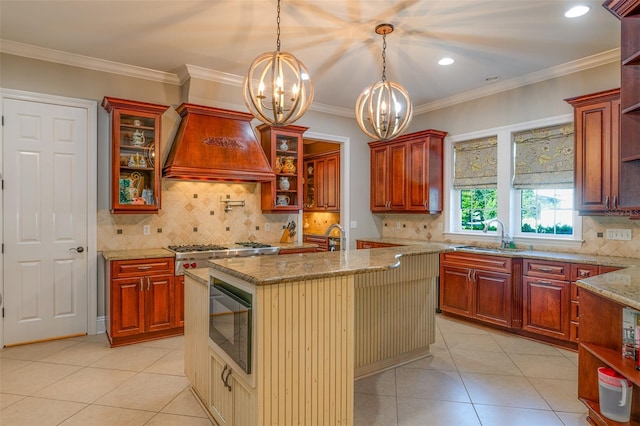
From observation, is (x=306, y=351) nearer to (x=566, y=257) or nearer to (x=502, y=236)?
(x=566, y=257)

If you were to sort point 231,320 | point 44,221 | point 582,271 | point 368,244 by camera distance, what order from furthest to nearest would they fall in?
point 368,244, point 44,221, point 582,271, point 231,320

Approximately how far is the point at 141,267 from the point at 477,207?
4.34m

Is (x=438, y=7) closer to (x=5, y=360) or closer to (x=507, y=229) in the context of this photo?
(x=507, y=229)

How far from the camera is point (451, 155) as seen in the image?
17.9ft

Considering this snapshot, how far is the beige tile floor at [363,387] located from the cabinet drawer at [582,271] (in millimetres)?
761

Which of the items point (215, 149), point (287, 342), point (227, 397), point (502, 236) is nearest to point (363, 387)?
point (227, 397)

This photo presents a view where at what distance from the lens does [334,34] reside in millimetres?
3498

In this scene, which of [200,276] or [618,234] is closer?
[200,276]

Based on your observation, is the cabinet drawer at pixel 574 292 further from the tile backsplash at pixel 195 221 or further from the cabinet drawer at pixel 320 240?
the cabinet drawer at pixel 320 240

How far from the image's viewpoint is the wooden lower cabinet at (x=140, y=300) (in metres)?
3.71

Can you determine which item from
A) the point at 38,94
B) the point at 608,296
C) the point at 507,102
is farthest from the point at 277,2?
the point at 507,102

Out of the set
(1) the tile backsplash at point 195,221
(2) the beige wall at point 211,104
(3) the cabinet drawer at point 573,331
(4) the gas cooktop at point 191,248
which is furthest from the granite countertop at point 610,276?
(4) the gas cooktop at point 191,248

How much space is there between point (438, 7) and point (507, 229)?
2.94m

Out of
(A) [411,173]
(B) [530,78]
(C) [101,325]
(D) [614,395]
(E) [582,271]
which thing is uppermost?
(B) [530,78]
